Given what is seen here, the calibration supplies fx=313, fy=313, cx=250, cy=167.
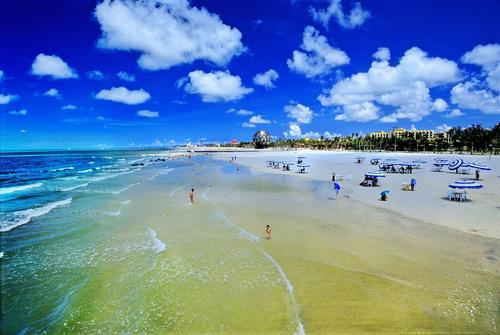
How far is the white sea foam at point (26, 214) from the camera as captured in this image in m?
17.5

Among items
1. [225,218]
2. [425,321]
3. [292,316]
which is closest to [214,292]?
[292,316]

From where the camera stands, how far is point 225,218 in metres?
18.1

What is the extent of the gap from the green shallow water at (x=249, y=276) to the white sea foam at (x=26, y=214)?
1.21 meters

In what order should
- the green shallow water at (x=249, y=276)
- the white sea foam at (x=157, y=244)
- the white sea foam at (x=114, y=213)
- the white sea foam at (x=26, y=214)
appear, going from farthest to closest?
the white sea foam at (x=114, y=213) < the white sea foam at (x=26, y=214) < the white sea foam at (x=157, y=244) < the green shallow water at (x=249, y=276)

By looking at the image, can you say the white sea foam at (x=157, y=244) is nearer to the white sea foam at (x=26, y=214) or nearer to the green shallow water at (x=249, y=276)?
the green shallow water at (x=249, y=276)

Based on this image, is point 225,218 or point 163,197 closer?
point 225,218

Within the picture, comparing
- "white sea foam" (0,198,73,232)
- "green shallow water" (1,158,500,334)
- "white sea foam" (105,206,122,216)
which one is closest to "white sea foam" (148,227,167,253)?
"green shallow water" (1,158,500,334)

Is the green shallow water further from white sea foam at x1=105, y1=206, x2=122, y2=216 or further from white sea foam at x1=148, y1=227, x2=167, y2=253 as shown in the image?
white sea foam at x1=105, y1=206, x2=122, y2=216

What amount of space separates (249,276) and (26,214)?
17592mm

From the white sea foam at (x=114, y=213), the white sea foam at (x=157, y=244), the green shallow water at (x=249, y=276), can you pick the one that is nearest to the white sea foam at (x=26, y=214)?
the green shallow water at (x=249, y=276)

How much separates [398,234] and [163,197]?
18.4 m

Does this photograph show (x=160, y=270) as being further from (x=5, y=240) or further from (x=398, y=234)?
(x=398, y=234)

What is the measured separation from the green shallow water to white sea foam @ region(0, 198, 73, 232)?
121 cm

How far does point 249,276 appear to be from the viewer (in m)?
10.3
